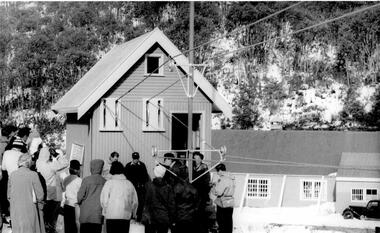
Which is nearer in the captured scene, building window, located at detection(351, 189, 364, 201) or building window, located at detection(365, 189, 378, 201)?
building window, located at detection(351, 189, 364, 201)

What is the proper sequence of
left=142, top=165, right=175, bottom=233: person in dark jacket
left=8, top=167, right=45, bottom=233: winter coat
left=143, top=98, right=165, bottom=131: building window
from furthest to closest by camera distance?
left=143, top=98, right=165, bottom=131: building window
left=142, top=165, right=175, bottom=233: person in dark jacket
left=8, top=167, right=45, bottom=233: winter coat

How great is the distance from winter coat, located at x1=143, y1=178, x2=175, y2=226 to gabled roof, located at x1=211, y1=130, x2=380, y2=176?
32081 mm

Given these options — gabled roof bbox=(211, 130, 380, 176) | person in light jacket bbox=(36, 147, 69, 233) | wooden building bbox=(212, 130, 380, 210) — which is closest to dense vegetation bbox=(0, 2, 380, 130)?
gabled roof bbox=(211, 130, 380, 176)

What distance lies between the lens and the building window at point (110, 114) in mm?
20531

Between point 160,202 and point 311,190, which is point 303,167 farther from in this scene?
point 160,202

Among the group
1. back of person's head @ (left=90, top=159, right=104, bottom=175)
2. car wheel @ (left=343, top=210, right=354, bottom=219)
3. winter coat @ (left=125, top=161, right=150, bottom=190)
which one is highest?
back of person's head @ (left=90, top=159, right=104, bottom=175)

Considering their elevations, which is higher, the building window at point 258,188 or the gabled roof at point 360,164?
the gabled roof at point 360,164

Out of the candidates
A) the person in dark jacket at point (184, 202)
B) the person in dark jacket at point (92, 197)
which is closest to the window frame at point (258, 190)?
the person in dark jacket at point (184, 202)

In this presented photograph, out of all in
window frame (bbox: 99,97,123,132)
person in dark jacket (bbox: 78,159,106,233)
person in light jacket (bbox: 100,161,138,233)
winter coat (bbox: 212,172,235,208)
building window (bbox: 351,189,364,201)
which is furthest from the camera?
building window (bbox: 351,189,364,201)

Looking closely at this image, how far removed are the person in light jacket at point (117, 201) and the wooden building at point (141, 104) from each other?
1000 centimetres

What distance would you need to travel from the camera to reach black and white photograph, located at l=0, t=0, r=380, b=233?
11.0 meters

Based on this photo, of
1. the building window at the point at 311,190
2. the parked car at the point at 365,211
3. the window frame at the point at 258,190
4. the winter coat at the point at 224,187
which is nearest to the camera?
the winter coat at the point at 224,187

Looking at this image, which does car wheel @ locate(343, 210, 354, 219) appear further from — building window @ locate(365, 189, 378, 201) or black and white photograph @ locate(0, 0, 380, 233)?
building window @ locate(365, 189, 378, 201)

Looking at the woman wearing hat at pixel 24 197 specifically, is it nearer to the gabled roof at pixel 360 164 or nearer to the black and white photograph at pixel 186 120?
the black and white photograph at pixel 186 120
